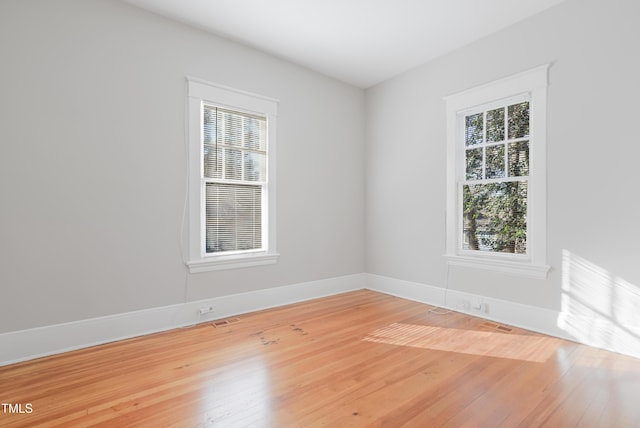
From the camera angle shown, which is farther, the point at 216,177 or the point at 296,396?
the point at 216,177

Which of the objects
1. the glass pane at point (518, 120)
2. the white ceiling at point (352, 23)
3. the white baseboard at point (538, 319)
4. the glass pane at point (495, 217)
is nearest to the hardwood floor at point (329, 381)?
the white baseboard at point (538, 319)

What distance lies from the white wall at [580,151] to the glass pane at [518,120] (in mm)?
248

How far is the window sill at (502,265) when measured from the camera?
10.4 feet

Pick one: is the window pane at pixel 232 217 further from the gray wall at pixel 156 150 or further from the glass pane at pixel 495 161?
the glass pane at pixel 495 161

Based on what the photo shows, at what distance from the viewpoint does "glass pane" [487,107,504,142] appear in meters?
3.55

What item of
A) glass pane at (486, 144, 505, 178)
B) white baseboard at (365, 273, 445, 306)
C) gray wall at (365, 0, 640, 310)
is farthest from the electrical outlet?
glass pane at (486, 144, 505, 178)

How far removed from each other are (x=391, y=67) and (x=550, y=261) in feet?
9.97

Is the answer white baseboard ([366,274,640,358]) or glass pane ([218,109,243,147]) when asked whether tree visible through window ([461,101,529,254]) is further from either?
glass pane ([218,109,243,147])

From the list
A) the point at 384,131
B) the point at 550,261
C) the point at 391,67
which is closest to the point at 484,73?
the point at 391,67

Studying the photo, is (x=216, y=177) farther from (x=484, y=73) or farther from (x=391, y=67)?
(x=484, y=73)

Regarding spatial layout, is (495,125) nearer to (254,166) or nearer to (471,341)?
(471,341)

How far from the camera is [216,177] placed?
3.64m

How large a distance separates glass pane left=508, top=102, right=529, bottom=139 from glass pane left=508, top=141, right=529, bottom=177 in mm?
102

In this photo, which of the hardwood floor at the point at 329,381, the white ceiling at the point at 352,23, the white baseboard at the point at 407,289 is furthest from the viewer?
the white baseboard at the point at 407,289
